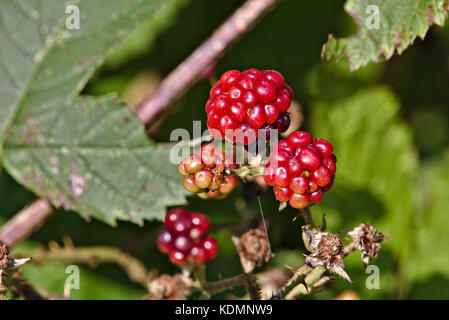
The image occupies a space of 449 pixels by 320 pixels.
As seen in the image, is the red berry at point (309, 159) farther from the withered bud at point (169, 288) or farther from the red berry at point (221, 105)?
the withered bud at point (169, 288)

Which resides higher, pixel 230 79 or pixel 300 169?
pixel 230 79

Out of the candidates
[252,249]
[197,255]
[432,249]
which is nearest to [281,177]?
[252,249]

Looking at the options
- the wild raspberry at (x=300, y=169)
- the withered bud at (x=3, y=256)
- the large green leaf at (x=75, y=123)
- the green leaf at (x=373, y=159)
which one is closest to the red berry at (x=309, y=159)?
the wild raspberry at (x=300, y=169)

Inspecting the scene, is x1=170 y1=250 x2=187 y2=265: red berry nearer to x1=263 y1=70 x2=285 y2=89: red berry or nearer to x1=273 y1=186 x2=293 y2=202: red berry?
x1=273 y1=186 x2=293 y2=202: red berry

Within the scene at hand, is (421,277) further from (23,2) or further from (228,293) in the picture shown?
(23,2)

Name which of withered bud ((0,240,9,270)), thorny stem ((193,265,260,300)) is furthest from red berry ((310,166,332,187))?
withered bud ((0,240,9,270))

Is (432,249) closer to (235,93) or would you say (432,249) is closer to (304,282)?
(304,282)
